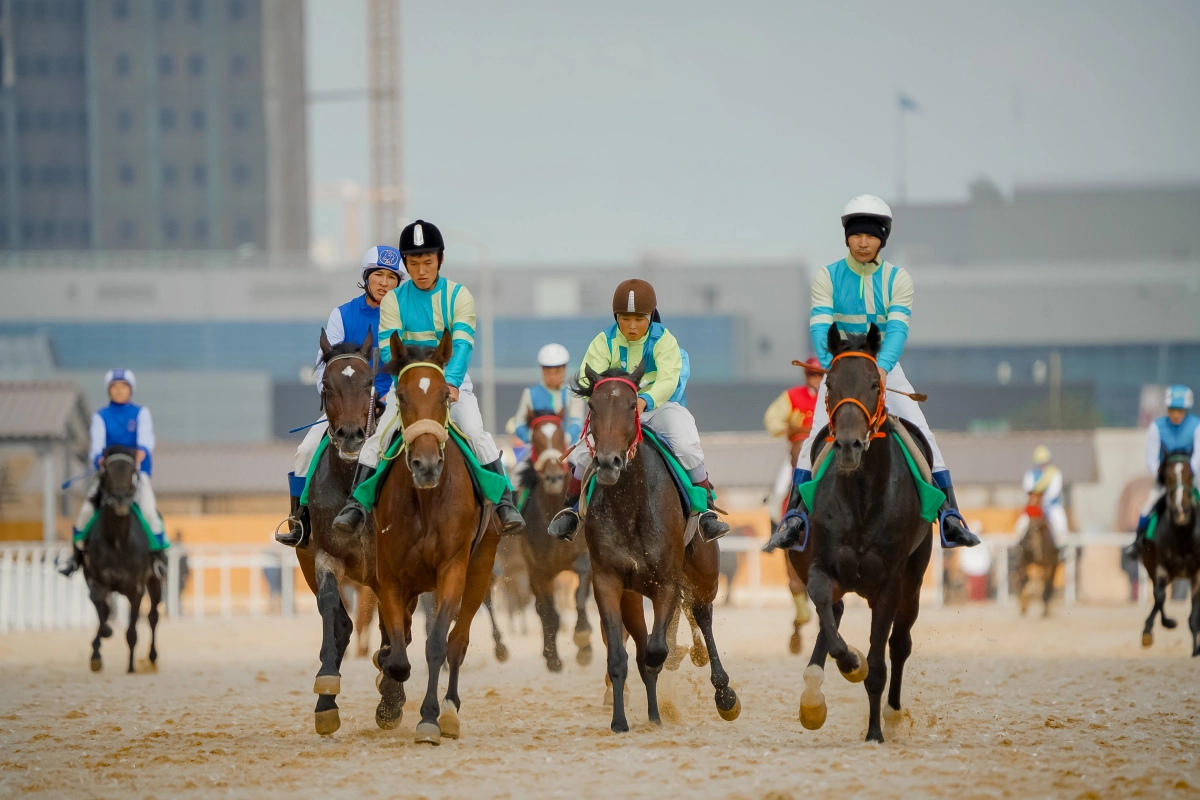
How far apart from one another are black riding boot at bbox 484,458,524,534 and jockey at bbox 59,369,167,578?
739cm

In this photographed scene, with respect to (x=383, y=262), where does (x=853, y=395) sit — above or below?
below

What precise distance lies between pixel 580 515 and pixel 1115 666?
25.7ft

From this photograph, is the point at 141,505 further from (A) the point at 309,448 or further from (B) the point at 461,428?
(B) the point at 461,428

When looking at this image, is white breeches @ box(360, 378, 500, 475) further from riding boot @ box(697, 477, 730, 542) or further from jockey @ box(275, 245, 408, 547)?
riding boot @ box(697, 477, 730, 542)

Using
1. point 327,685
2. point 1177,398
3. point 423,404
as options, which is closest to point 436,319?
point 423,404

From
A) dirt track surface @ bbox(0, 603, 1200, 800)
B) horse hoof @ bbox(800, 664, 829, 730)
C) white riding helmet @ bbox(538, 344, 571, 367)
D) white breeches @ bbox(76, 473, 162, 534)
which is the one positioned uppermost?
white riding helmet @ bbox(538, 344, 571, 367)

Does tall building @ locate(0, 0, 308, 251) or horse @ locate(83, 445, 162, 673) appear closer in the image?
horse @ locate(83, 445, 162, 673)

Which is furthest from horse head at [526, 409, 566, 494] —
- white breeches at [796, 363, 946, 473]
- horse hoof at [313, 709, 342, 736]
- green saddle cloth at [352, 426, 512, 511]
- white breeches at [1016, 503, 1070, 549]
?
white breeches at [1016, 503, 1070, 549]

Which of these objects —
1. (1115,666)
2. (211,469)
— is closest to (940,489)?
(1115,666)

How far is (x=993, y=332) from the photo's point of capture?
316ft

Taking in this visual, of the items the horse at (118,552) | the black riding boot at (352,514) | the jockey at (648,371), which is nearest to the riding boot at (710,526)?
the jockey at (648,371)

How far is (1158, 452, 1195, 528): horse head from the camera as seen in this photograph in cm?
1762

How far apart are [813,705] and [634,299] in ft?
10.2

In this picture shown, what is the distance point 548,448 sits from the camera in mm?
15383
